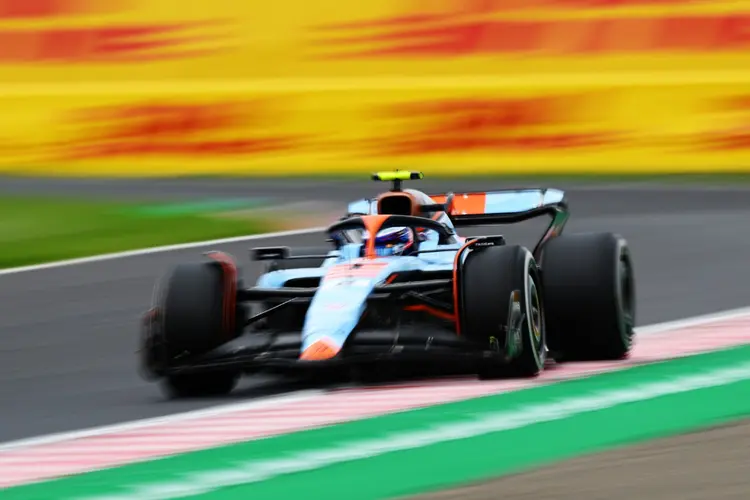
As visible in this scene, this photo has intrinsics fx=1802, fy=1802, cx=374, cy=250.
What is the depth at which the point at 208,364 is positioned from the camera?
809 cm

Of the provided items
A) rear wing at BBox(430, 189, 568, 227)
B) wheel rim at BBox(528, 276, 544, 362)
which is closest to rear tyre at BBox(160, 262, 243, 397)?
wheel rim at BBox(528, 276, 544, 362)

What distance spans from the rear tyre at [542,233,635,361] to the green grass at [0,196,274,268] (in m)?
6.50

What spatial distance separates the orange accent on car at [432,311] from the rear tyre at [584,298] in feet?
1.74

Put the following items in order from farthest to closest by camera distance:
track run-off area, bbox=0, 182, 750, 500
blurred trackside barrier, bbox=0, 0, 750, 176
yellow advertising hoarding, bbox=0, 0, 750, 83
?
yellow advertising hoarding, bbox=0, 0, 750, 83, blurred trackside barrier, bbox=0, 0, 750, 176, track run-off area, bbox=0, 182, 750, 500

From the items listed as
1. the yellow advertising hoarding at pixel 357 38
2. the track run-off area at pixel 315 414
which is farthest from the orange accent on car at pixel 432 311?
the yellow advertising hoarding at pixel 357 38

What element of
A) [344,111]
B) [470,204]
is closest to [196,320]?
[470,204]

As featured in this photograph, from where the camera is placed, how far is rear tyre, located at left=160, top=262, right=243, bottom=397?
26.9 ft

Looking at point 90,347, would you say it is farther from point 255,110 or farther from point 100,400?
point 255,110

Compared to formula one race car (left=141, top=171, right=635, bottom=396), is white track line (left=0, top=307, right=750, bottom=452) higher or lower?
lower

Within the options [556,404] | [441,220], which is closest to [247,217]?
[441,220]

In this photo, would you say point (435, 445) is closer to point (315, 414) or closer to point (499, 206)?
point (315, 414)

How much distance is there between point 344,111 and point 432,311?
1147 centimetres

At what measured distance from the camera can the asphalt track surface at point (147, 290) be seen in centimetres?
831

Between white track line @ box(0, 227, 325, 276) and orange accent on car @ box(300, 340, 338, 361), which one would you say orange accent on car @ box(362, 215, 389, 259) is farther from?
white track line @ box(0, 227, 325, 276)
